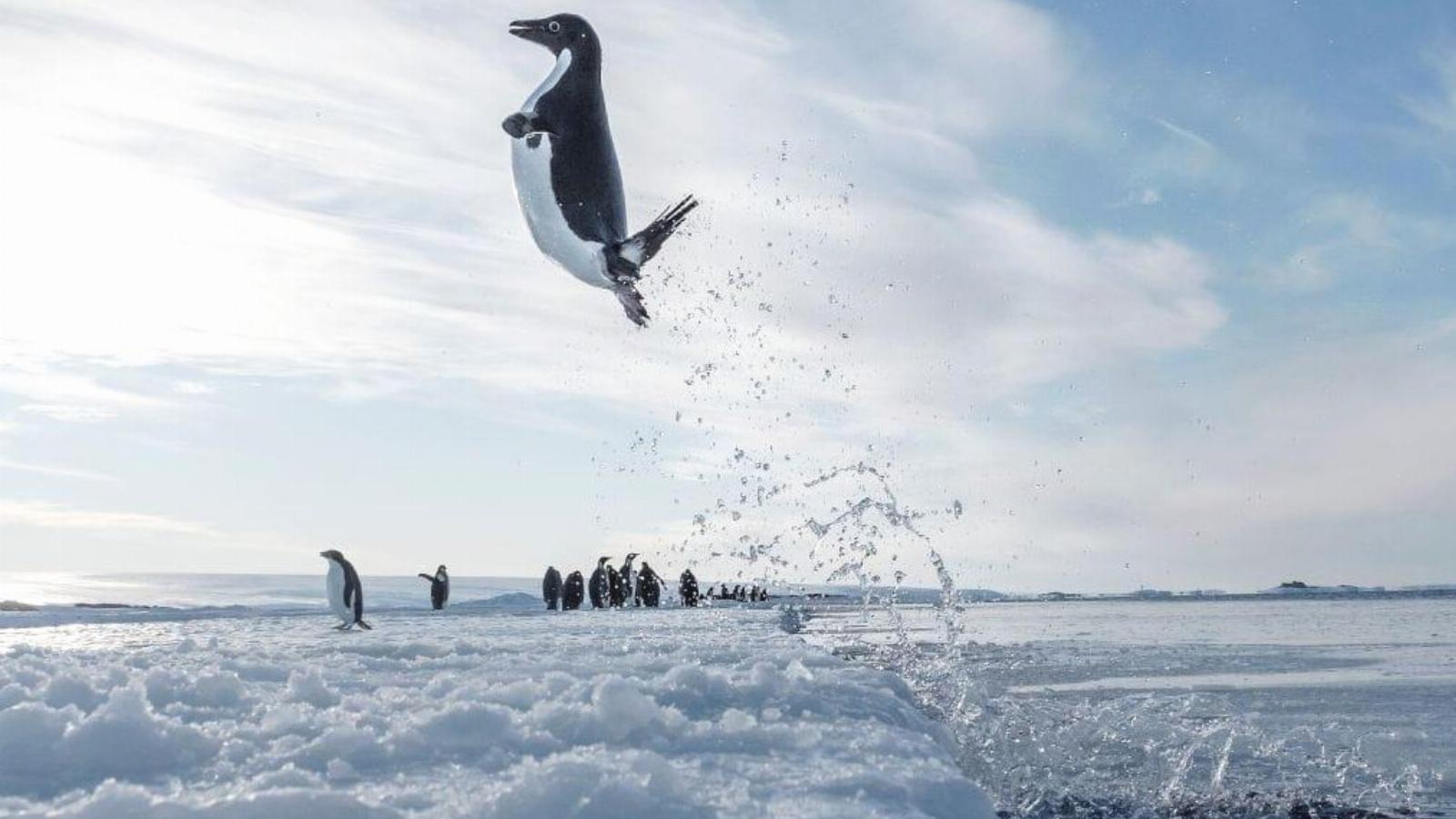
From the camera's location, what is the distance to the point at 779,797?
3049 millimetres

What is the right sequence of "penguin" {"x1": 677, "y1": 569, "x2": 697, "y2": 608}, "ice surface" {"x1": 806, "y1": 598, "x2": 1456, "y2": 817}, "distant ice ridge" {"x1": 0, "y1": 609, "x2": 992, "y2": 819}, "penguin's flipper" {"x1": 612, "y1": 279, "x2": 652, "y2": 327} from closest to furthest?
"distant ice ridge" {"x1": 0, "y1": 609, "x2": 992, "y2": 819} < "penguin's flipper" {"x1": 612, "y1": 279, "x2": 652, "y2": 327} < "ice surface" {"x1": 806, "y1": 598, "x2": 1456, "y2": 817} < "penguin" {"x1": 677, "y1": 569, "x2": 697, "y2": 608}

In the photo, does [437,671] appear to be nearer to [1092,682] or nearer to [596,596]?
[1092,682]

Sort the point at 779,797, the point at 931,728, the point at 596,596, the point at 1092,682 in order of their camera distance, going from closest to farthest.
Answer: the point at 779,797 < the point at 931,728 < the point at 1092,682 < the point at 596,596

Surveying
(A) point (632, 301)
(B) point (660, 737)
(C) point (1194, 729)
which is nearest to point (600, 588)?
(C) point (1194, 729)

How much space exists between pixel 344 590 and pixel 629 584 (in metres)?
Result: 19.0

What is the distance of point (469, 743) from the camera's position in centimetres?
376

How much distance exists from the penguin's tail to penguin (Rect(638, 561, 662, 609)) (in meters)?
31.8

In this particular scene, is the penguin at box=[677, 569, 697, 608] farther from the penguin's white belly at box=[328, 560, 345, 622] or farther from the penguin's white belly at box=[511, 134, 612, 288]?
the penguin's white belly at box=[511, 134, 612, 288]

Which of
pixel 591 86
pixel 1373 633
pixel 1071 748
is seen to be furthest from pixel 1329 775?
pixel 1373 633

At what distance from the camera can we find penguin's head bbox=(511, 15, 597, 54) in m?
7.01

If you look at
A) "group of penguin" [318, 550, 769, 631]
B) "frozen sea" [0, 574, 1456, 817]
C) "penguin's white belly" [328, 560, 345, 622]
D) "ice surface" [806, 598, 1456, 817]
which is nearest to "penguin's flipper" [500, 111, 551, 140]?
"frozen sea" [0, 574, 1456, 817]

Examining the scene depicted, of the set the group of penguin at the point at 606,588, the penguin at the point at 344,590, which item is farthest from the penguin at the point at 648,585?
the penguin at the point at 344,590

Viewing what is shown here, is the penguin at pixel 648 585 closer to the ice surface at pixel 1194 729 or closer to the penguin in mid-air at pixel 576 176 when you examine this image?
the ice surface at pixel 1194 729

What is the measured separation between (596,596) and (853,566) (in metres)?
25.4
